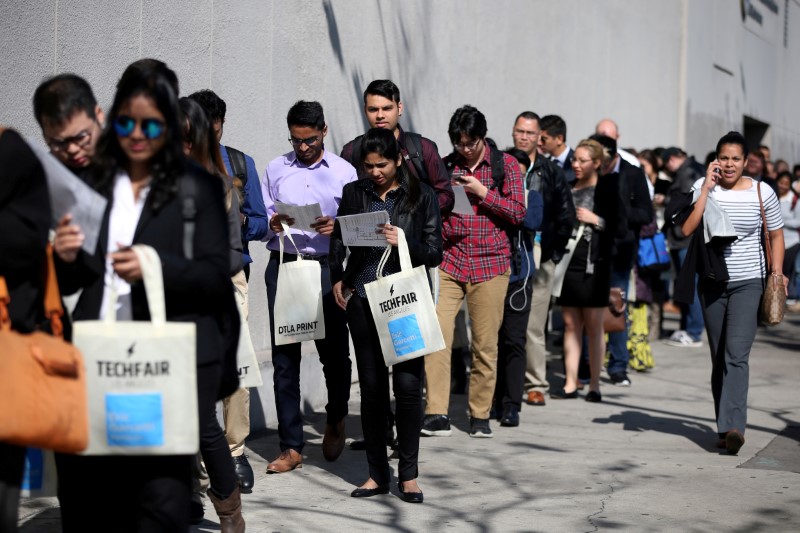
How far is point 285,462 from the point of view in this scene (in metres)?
7.21

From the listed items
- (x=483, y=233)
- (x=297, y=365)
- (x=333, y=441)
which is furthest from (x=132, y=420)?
(x=483, y=233)

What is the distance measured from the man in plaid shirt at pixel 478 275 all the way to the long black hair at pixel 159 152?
4.51 metres

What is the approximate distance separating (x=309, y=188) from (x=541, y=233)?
9.67ft

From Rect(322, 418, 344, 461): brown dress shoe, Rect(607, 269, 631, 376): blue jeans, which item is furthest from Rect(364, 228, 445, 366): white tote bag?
Rect(607, 269, 631, 376): blue jeans

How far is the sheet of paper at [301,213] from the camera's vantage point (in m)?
6.86

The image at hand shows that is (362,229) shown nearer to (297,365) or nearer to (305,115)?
(305,115)

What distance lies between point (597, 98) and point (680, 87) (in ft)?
19.4

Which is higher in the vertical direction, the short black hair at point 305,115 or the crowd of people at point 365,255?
the short black hair at point 305,115

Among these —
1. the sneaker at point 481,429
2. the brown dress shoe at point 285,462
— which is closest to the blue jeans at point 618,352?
the sneaker at point 481,429

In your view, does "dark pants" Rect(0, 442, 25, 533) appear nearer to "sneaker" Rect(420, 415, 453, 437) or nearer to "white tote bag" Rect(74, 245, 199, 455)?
"white tote bag" Rect(74, 245, 199, 455)

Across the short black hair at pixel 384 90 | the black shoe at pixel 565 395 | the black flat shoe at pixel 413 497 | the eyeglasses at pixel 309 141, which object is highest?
the short black hair at pixel 384 90

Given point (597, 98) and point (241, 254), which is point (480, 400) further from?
point (597, 98)

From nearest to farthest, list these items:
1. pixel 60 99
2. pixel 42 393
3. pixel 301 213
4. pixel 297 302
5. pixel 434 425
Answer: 1. pixel 42 393
2. pixel 60 99
3. pixel 301 213
4. pixel 297 302
5. pixel 434 425

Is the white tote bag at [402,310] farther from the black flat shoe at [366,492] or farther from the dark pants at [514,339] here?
the dark pants at [514,339]
